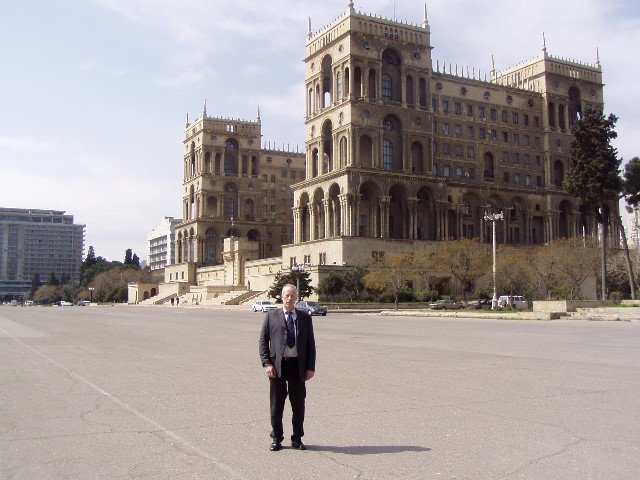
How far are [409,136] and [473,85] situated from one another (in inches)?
606

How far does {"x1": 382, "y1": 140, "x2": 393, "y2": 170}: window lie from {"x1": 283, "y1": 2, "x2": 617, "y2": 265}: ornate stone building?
133 millimetres

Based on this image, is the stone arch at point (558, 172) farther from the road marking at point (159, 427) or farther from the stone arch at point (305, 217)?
the road marking at point (159, 427)

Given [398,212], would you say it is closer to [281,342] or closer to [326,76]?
[326,76]

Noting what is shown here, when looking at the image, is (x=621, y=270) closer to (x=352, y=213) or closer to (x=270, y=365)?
(x=352, y=213)

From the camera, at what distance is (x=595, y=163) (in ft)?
180

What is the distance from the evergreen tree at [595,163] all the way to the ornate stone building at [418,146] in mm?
20067

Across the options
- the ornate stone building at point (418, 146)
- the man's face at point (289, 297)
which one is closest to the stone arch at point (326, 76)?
the ornate stone building at point (418, 146)

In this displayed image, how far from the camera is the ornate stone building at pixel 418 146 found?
72.9m

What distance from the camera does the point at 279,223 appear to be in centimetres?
11356

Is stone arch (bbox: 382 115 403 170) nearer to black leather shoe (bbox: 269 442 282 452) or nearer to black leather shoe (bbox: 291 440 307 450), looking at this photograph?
black leather shoe (bbox: 291 440 307 450)

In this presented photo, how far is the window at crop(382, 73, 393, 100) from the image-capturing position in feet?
251

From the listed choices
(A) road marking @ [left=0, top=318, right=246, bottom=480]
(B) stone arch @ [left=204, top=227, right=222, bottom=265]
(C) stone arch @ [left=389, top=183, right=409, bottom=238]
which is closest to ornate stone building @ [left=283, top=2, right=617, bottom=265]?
(C) stone arch @ [left=389, top=183, right=409, bottom=238]

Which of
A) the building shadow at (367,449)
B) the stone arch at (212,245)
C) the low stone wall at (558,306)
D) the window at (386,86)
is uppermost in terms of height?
the window at (386,86)

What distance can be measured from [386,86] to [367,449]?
72184 millimetres
